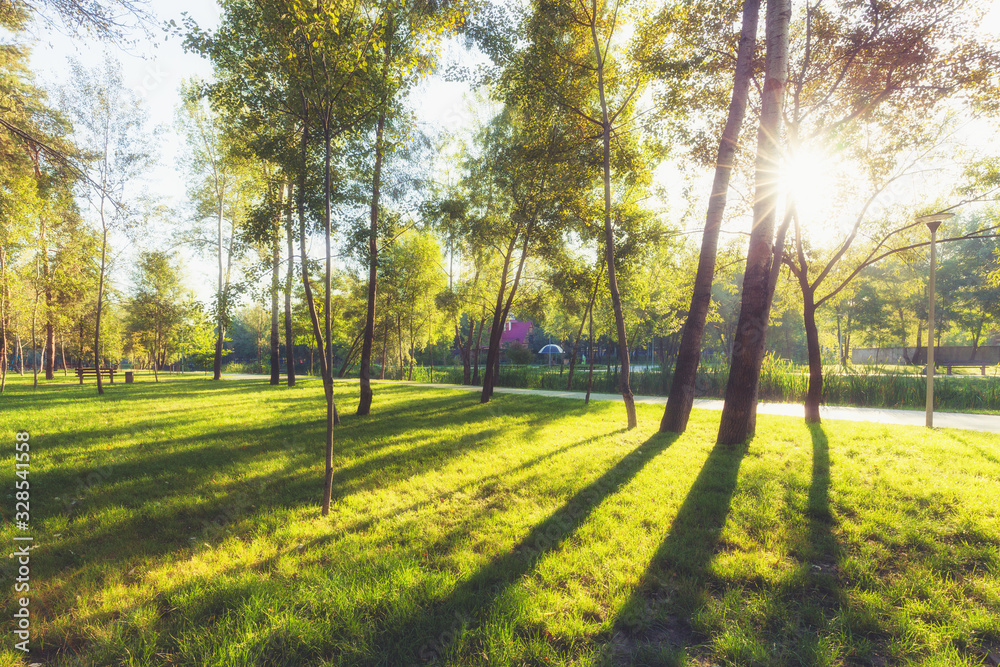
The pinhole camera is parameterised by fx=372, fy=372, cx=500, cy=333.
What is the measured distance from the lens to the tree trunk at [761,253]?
18.9 feet

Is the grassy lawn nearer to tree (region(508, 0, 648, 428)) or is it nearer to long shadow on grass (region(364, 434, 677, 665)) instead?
long shadow on grass (region(364, 434, 677, 665))

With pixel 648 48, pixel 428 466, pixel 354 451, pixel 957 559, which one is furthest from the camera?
pixel 648 48

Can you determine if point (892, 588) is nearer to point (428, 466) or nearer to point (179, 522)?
point (428, 466)

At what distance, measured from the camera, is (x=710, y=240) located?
710cm

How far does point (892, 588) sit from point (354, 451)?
637cm

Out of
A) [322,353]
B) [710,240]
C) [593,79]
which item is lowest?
[322,353]

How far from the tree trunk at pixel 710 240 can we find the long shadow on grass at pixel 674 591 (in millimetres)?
3393

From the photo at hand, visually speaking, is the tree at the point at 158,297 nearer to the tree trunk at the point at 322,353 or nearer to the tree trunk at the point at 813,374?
the tree trunk at the point at 322,353

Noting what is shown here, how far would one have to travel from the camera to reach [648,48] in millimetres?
7777

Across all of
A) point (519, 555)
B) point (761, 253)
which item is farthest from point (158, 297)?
point (761, 253)

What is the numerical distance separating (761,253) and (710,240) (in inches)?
48.8

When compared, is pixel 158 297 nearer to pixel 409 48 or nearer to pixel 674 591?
pixel 409 48

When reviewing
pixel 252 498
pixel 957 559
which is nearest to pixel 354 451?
pixel 252 498

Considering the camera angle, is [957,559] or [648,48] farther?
[648,48]
